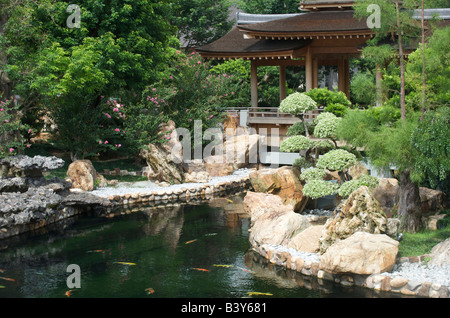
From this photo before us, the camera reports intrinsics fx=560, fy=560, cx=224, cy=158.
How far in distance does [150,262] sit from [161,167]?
292 inches

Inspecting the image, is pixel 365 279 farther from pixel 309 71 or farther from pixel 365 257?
pixel 309 71

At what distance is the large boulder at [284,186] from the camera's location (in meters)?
15.7

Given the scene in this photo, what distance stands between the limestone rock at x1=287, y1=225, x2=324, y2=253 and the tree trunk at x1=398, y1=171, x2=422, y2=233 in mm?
1953

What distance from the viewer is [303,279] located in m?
10.6

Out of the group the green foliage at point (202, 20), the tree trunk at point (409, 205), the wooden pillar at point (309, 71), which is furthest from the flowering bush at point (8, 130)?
the green foliage at point (202, 20)

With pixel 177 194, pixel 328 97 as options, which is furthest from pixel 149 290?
pixel 328 97

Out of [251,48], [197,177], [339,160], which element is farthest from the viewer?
[251,48]

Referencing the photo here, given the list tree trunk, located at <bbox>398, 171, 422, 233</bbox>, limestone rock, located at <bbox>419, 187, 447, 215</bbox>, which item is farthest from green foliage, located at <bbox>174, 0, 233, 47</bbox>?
tree trunk, located at <bbox>398, 171, 422, 233</bbox>

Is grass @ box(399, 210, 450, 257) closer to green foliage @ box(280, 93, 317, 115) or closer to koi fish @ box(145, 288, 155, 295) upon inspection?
green foliage @ box(280, 93, 317, 115)

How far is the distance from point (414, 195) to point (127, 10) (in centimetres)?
1186

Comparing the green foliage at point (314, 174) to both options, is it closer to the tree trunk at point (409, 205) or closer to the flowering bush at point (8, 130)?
the tree trunk at point (409, 205)

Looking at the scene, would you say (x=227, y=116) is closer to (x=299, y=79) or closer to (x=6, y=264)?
(x=299, y=79)

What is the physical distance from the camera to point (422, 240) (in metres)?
11.7

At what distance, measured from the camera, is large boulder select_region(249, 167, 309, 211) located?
15.7 m
